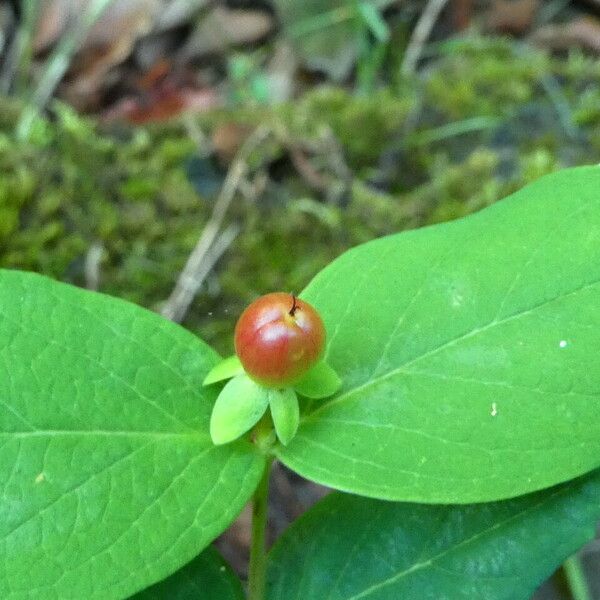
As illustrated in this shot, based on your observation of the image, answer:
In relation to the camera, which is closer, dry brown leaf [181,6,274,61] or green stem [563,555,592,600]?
green stem [563,555,592,600]

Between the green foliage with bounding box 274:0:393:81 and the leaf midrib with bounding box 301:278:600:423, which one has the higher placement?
the leaf midrib with bounding box 301:278:600:423

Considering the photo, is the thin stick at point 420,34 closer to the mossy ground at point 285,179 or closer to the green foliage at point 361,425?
the mossy ground at point 285,179

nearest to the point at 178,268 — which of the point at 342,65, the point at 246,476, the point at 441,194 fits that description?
the point at 441,194

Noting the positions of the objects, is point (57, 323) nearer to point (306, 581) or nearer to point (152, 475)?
point (152, 475)

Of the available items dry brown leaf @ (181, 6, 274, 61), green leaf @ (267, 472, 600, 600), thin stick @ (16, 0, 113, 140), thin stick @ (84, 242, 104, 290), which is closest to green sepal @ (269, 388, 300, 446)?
green leaf @ (267, 472, 600, 600)

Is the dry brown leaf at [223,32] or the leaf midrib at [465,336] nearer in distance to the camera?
the leaf midrib at [465,336]

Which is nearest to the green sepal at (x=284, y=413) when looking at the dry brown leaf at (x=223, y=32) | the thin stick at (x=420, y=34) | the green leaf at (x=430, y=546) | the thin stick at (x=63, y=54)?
the green leaf at (x=430, y=546)

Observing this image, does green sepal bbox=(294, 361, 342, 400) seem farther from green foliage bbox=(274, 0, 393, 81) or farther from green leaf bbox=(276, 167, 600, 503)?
green foliage bbox=(274, 0, 393, 81)
